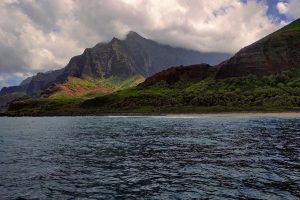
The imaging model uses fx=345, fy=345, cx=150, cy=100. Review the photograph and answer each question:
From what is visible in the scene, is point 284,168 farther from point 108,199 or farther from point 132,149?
point 132,149

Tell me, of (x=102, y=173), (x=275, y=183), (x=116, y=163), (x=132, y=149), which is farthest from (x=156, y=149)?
(x=275, y=183)

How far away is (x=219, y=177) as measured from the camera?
31.6m

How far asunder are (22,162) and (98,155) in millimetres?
9910

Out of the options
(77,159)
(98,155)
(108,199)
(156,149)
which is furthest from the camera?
(156,149)

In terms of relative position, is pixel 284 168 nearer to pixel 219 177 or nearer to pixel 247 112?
pixel 219 177

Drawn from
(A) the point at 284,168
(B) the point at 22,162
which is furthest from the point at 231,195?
(B) the point at 22,162

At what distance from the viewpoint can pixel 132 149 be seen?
52344 millimetres

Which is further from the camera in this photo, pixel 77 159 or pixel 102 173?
pixel 77 159

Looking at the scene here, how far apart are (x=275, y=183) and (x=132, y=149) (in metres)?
26.9

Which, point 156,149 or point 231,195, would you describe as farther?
point 156,149

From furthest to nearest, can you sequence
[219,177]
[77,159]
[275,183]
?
[77,159] → [219,177] → [275,183]

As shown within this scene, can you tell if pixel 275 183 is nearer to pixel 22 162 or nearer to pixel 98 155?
pixel 98 155

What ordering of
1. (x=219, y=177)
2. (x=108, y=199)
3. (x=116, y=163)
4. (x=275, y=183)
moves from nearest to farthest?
(x=108, y=199) → (x=275, y=183) → (x=219, y=177) → (x=116, y=163)

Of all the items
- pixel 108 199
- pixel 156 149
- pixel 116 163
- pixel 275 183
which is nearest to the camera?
pixel 108 199
